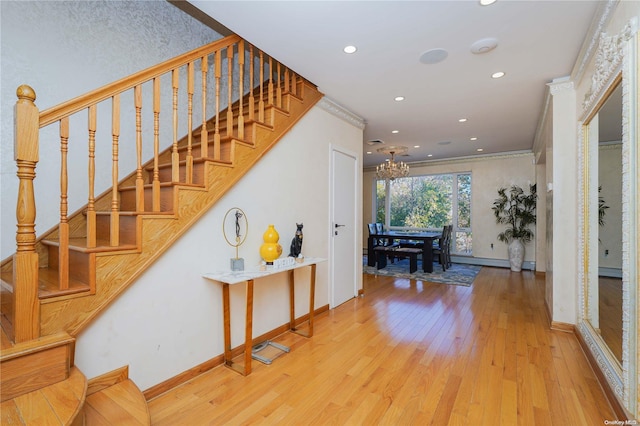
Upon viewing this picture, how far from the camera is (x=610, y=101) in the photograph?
2.10 metres

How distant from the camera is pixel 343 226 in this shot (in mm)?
4156

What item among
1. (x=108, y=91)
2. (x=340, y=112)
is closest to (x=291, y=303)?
(x=108, y=91)

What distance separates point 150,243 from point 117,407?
92 centimetres

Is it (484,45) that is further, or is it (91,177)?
(484,45)

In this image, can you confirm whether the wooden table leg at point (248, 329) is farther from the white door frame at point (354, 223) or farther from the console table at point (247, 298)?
the white door frame at point (354, 223)

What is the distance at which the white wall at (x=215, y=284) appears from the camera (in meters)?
1.86

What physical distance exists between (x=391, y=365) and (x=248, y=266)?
1.52m

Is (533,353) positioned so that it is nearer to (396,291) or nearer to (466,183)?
(396,291)

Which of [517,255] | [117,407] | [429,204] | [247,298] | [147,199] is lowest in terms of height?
[117,407]

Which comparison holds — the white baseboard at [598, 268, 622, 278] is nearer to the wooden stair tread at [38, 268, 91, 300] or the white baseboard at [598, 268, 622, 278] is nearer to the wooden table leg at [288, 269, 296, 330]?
the wooden table leg at [288, 269, 296, 330]

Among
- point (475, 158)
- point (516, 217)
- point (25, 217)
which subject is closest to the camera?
point (25, 217)

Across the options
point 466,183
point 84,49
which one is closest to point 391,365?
point 84,49

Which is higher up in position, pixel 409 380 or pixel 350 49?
pixel 350 49

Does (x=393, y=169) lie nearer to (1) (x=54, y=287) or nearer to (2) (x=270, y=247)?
(2) (x=270, y=247)
